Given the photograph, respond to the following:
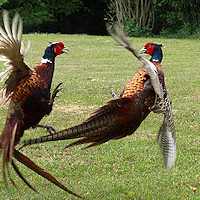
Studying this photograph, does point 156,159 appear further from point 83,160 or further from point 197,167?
point 83,160

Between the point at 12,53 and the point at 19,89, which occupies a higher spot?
the point at 12,53

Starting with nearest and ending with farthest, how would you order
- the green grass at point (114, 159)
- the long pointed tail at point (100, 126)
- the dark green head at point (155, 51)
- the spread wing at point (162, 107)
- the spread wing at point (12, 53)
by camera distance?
the spread wing at point (162, 107)
the long pointed tail at point (100, 126)
the spread wing at point (12, 53)
the dark green head at point (155, 51)
the green grass at point (114, 159)

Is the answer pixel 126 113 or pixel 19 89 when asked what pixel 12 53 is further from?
pixel 126 113

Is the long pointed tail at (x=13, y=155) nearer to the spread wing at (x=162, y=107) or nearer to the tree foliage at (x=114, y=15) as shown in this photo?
the spread wing at (x=162, y=107)

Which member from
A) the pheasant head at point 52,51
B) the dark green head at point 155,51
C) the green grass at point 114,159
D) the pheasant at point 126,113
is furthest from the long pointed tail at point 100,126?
the pheasant head at point 52,51

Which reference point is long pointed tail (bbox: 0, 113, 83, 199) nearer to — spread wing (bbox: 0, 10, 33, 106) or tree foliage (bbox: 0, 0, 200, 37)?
spread wing (bbox: 0, 10, 33, 106)

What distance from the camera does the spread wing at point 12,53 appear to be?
9.45ft

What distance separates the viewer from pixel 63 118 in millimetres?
5539

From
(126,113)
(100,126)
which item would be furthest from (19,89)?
(126,113)

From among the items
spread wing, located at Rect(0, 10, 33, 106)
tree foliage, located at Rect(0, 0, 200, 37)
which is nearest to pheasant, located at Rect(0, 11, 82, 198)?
spread wing, located at Rect(0, 10, 33, 106)

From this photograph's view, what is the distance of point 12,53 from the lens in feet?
9.82

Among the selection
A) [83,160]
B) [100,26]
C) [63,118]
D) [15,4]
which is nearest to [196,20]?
[100,26]

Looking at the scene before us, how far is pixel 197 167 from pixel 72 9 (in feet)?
69.2

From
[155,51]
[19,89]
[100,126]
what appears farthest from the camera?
[155,51]
